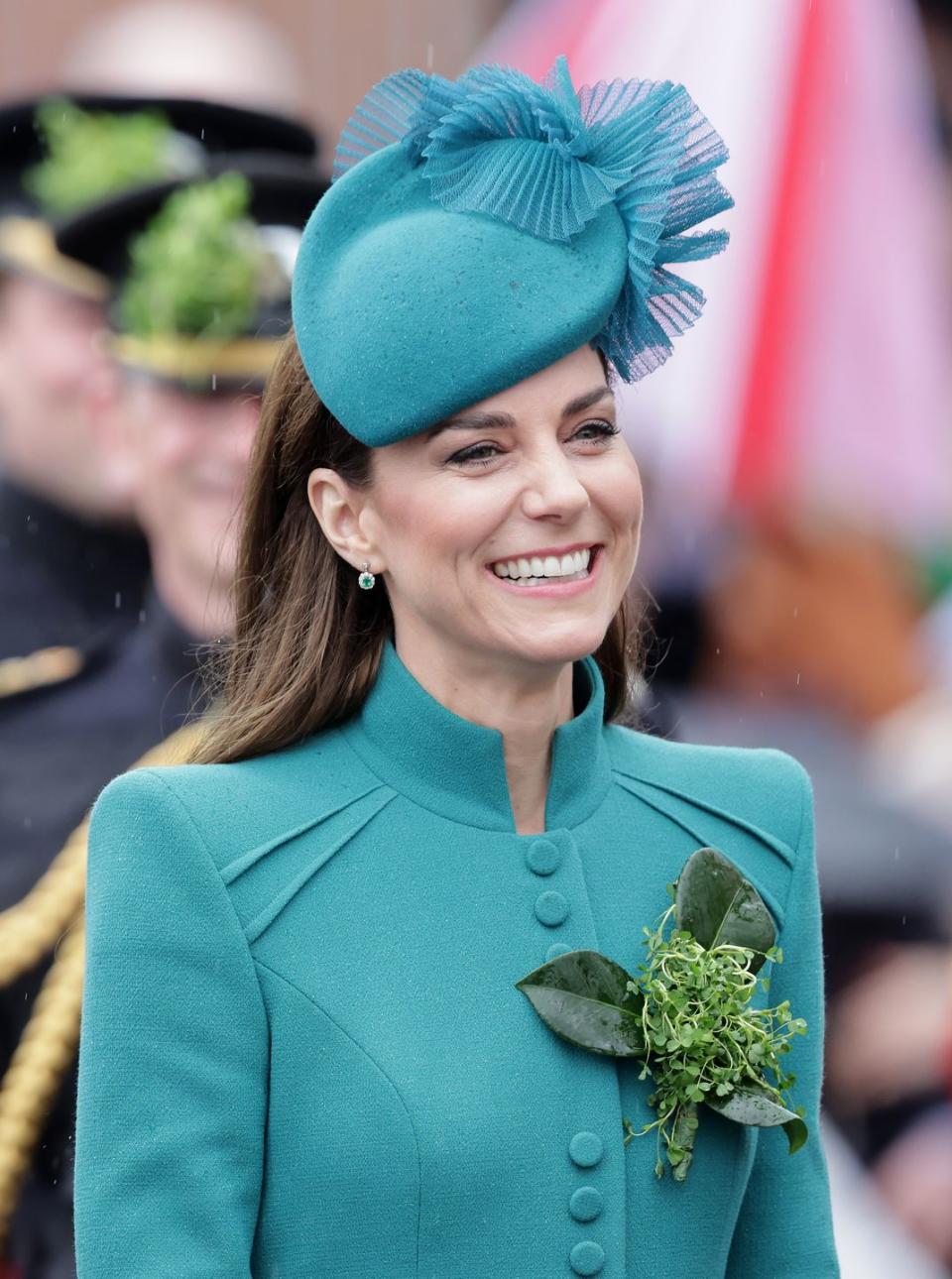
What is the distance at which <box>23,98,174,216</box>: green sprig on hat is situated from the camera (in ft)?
13.7

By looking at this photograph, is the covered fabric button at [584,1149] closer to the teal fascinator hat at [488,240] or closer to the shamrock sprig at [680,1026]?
the shamrock sprig at [680,1026]

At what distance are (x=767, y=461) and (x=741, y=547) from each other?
190 mm

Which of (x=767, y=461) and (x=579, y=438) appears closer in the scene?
(x=579, y=438)

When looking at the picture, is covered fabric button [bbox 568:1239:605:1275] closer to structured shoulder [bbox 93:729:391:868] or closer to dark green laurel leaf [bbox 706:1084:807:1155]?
dark green laurel leaf [bbox 706:1084:807:1155]

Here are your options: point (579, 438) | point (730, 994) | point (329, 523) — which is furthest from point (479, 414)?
point (730, 994)

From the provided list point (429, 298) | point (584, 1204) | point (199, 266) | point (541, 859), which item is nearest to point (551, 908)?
point (541, 859)

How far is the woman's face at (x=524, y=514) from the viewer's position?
1.97 m

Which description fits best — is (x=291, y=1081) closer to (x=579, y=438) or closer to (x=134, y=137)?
(x=579, y=438)

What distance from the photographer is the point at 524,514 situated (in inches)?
77.8

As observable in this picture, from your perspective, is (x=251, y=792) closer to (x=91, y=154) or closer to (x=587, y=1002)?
(x=587, y=1002)

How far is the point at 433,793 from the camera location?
2119mm

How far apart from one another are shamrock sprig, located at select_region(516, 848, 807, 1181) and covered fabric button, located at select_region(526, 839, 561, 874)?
0.34 ft

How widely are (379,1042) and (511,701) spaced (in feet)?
1.20

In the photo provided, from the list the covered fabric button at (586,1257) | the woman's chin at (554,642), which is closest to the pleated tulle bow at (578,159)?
the woman's chin at (554,642)
